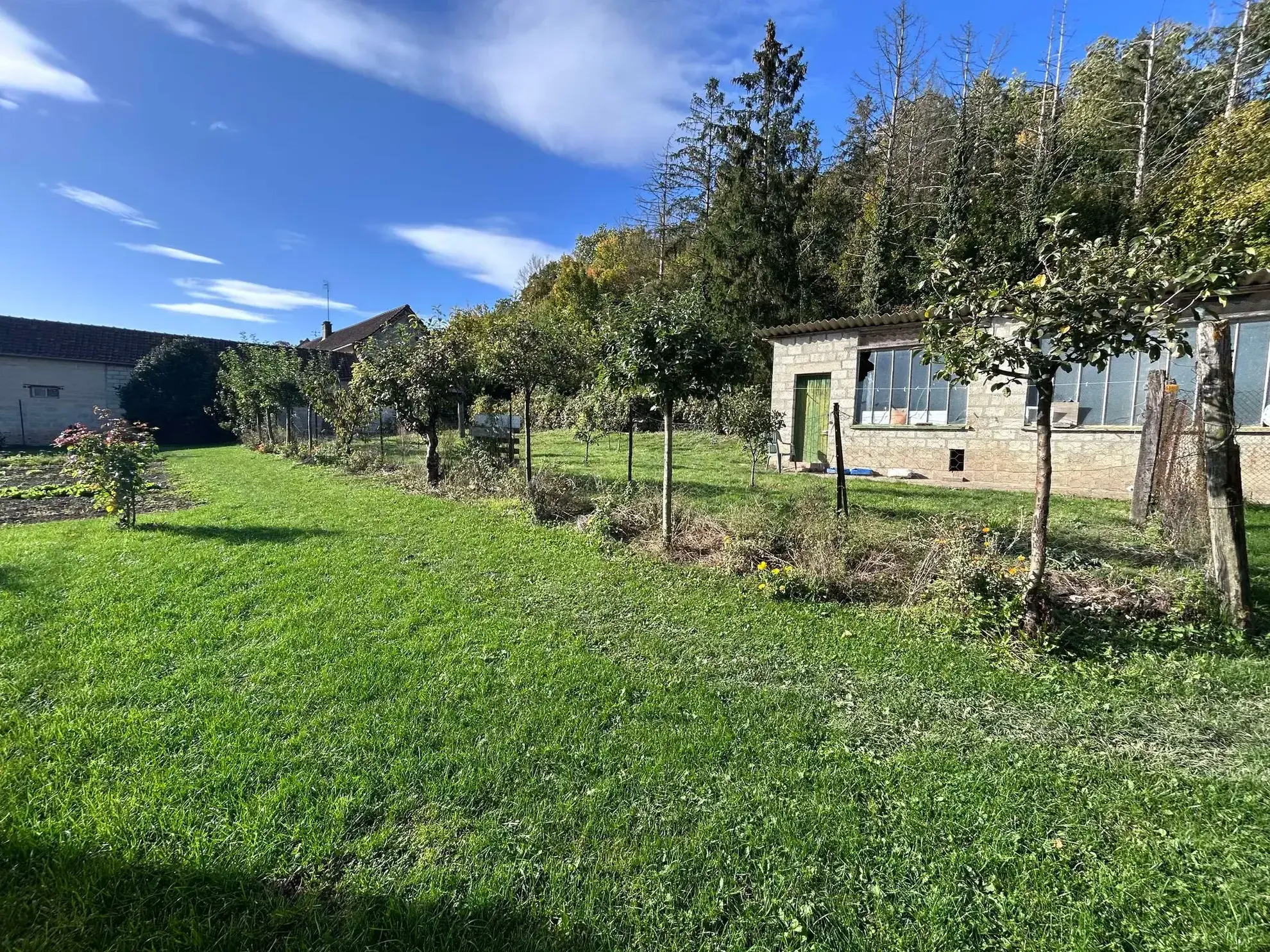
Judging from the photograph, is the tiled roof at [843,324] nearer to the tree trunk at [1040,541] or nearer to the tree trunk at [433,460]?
the tree trunk at [1040,541]

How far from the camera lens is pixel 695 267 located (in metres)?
23.0

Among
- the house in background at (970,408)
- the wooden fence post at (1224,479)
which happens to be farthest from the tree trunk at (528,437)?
the wooden fence post at (1224,479)

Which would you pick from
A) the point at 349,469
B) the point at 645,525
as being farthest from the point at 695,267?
the point at 645,525

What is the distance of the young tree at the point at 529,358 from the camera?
27.6ft

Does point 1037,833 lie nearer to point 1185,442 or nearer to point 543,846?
point 543,846

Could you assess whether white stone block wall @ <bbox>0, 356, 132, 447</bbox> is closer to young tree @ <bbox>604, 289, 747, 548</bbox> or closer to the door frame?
young tree @ <bbox>604, 289, 747, 548</bbox>

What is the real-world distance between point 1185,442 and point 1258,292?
13.8ft

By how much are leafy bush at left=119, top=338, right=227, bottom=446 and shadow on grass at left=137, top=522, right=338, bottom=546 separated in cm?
1968

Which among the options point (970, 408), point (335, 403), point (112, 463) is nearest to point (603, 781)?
point (112, 463)

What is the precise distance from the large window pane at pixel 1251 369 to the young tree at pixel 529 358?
9473 millimetres

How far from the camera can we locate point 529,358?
8.40 meters

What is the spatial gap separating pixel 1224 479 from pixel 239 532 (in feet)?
31.2

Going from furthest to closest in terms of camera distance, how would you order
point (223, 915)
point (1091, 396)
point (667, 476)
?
point (1091, 396) → point (667, 476) → point (223, 915)

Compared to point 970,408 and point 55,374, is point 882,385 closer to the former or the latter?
point 970,408
